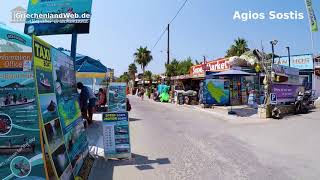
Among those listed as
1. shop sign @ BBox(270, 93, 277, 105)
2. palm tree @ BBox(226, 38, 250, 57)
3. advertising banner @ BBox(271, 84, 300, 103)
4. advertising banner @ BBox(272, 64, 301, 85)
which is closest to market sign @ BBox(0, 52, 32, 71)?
shop sign @ BBox(270, 93, 277, 105)

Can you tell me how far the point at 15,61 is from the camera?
15.1 feet

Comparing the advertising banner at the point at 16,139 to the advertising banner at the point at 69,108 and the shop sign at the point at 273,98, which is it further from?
the shop sign at the point at 273,98

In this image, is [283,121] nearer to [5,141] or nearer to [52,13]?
[52,13]

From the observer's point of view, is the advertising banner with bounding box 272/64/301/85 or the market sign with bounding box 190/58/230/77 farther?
the market sign with bounding box 190/58/230/77

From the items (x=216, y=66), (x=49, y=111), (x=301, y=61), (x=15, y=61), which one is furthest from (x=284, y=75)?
(x=301, y=61)

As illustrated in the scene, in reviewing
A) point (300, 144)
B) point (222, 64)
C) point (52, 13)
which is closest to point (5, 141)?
point (52, 13)

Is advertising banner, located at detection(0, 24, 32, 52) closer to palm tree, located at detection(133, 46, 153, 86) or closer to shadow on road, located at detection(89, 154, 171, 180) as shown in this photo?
shadow on road, located at detection(89, 154, 171, 180)

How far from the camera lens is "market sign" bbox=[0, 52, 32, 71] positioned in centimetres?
455

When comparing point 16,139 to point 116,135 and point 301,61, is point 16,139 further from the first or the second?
point 301,61

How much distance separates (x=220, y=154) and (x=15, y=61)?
5.67 m

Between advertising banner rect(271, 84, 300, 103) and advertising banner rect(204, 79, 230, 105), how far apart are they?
7066 mm

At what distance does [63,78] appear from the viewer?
5977 millimetres

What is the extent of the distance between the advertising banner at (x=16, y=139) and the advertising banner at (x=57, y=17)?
10.7ft

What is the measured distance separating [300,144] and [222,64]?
66.3ft
